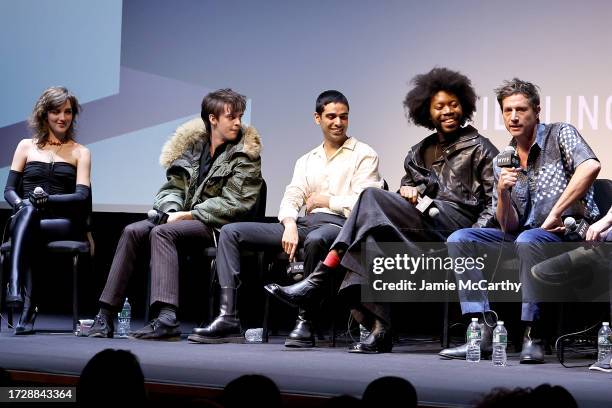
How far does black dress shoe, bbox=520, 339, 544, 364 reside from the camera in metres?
3.78

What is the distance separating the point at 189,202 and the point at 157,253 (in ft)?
1.44

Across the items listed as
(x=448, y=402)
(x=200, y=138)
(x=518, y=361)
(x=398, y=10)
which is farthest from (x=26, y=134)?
(x=448, y=402)

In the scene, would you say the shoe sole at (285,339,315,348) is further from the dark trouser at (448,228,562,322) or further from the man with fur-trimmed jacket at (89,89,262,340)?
the dark trouser at (448,228,562,322)

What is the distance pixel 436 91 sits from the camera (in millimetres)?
4711

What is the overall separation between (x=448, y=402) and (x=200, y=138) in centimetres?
284

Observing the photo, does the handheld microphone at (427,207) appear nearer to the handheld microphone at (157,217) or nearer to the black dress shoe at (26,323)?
the handheld microphone at (157,217)

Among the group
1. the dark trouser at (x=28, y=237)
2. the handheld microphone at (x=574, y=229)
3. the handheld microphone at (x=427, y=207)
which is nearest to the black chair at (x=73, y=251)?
the dark trouser at (x=28, y=237)

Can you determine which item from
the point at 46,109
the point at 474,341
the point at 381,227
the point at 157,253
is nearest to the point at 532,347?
the point at 474,341

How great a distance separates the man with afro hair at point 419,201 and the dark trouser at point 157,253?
0.59 meters

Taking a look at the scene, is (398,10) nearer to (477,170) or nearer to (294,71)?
(294,71)

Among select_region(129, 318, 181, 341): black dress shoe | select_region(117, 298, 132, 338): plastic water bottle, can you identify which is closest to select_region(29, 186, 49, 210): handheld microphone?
select_region(117, 298, 132, 338): plastic water bottle

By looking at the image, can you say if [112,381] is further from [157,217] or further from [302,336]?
[157,217]

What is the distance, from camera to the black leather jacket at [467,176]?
4465 millimetres

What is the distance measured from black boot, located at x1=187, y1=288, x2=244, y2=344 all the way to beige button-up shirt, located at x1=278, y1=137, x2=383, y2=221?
20.1 inches
